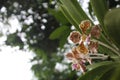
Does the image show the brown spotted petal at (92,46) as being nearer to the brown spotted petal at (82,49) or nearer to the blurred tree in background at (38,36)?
the brown spotted petal at (82,49)

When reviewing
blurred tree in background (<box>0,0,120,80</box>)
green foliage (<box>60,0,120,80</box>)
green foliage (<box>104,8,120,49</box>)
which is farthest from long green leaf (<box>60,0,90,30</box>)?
blurred tree in background (<box>0,0,120,80</box>)

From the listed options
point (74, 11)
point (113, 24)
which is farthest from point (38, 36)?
point (113, 24)

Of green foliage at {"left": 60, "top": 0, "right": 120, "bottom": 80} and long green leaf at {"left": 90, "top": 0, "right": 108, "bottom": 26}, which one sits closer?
green foliage at {"left": 60, "top": 0, "right": 120, "bottom": 80}

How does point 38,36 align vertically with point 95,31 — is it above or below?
above

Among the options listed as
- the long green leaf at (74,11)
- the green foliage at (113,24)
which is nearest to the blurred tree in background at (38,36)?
the long green leaf at (74,11)

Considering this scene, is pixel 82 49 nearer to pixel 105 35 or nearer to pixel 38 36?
pixel 105 35

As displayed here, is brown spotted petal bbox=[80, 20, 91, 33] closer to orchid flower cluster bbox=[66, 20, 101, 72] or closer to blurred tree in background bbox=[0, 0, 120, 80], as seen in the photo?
orchid flower cluster bbox=[66, 20, 101, 72]

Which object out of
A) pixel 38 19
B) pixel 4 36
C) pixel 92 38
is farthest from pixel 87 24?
pixel 4 36

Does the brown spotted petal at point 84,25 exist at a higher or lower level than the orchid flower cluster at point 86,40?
higher

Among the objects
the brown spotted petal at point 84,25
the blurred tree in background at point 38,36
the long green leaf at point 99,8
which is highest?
the blurred tree in background at point 38,36

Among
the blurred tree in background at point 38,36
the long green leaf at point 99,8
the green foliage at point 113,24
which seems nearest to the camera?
the green foliage at point 113,24

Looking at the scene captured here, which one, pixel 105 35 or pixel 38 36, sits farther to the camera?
pixel 38 36
